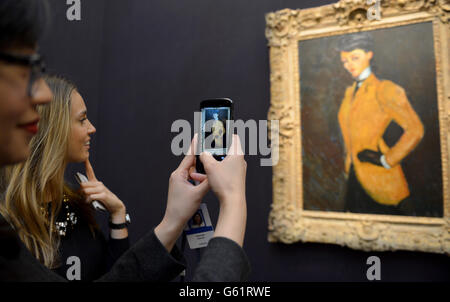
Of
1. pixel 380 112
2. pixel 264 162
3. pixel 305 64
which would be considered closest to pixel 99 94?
pixel 264 162

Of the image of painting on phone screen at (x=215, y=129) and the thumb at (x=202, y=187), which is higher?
the image of painting on phone screen at (x=215, y=129)

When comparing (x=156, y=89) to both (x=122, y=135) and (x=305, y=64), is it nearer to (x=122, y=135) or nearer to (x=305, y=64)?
(x=122, y=135)

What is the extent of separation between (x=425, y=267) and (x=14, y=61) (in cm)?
216

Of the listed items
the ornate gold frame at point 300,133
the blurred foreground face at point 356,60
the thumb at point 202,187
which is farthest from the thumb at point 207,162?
the blurred foreground face at point 356,60

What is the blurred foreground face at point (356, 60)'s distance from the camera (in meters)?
1.93

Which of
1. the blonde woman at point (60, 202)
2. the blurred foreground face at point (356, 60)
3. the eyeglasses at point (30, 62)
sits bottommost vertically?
the blonde woman at point (60, 202)


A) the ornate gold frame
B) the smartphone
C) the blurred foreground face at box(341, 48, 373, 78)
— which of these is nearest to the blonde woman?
the smartphone

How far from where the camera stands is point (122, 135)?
8.83 ft

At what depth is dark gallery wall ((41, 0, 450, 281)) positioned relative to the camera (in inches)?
81.7

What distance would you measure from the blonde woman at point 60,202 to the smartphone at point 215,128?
688 millimetres

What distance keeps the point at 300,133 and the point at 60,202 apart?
146 cm

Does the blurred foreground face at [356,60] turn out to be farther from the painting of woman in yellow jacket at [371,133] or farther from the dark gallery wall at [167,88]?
the dark gallery wall at [167,88]

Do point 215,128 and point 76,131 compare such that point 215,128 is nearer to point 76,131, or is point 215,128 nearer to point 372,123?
point 76,131

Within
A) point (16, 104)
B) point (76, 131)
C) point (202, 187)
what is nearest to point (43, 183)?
point (76, 131)
